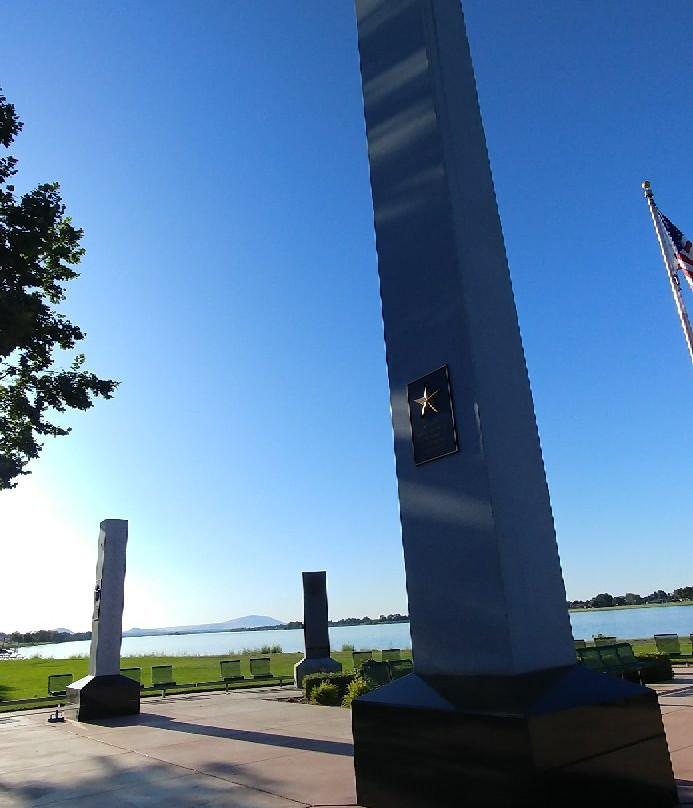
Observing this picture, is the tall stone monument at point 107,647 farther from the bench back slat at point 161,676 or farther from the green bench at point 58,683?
the bench back slat at point 161,676

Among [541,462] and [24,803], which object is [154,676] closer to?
[24,803]

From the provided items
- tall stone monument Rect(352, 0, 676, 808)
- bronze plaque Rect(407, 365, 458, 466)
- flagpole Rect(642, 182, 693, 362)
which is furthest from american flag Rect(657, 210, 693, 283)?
bronze plaque Rect(407, 365, 458, 466)

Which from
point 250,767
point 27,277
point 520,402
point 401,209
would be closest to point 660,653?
point 250,767

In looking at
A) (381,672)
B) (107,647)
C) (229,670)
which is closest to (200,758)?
(381,672)

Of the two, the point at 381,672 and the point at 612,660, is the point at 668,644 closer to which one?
the point at 612,660

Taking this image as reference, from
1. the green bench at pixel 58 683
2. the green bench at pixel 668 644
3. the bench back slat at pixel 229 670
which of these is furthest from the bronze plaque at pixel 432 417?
the bench back slat at pixel 229 670


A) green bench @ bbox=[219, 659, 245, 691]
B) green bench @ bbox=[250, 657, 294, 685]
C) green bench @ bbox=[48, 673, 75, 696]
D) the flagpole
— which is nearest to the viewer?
the flagpole

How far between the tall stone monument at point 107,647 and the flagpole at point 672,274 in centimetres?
1258

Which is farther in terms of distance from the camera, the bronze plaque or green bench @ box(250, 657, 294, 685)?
green bench @ box(250, 657, 294, 685)

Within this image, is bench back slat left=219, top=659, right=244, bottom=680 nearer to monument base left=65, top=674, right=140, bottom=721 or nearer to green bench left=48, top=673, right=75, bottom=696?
green bench left=48, top=673, right=75, bottom=696

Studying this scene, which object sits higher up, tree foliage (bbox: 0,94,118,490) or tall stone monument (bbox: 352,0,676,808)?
tree foliage (bbox: 0,94,118,490)

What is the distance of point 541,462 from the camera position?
15.5 feet

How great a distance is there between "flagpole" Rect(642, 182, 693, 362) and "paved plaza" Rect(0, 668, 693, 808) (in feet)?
19.7

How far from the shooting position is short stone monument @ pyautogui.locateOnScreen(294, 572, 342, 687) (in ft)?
57.2
